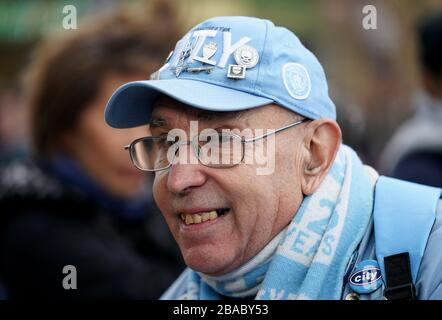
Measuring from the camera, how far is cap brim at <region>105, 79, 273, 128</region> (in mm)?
2303

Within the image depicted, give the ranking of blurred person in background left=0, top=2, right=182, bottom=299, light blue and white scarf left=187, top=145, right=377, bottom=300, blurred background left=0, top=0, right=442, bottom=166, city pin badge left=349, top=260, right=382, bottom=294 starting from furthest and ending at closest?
blurred background left=0, top=0, right=442, bottom=166 < blurred person in background left=0, top=2, right=182, bottom=299 < light blue and white scarf left=187, top=145, right=377, bottom=300 < city pin badge left=349, top=260, right=382, bottom=294

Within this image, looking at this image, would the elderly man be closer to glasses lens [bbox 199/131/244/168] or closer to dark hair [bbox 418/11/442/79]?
glasses lens [bbox 199/131/244/168]

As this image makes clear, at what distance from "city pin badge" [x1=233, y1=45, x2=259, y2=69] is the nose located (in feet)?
1.00

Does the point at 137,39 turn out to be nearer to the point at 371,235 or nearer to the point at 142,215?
the point at 142,215

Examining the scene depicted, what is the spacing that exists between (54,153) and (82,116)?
0.25m

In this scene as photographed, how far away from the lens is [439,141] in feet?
13.9

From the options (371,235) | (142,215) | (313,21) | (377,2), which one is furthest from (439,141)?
(313,21)

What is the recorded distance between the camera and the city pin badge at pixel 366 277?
2.17m

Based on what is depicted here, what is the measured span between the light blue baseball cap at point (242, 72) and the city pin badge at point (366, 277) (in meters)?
0.50

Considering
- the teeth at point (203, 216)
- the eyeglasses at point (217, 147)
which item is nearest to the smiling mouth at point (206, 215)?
the teeth at point (203, 216)

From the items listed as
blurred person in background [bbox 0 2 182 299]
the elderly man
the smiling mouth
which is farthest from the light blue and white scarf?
blurred person in background [bbox 0 2 182 299]

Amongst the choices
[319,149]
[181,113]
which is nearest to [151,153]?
[181,113]

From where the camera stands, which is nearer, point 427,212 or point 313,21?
point 427,212

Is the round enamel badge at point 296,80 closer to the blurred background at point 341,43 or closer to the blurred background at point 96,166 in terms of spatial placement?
the blurred background at point 96,166
